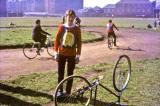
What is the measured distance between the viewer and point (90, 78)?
749 cm

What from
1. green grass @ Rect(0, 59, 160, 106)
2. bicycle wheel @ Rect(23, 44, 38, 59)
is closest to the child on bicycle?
green grass @ Rect(0, 59, 160, 106)

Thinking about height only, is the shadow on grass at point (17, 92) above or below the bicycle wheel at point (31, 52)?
below

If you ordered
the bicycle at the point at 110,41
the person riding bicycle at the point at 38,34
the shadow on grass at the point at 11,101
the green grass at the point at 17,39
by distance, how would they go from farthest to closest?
the bicycle at the point at 110,41
the green grass at the point at 17,39
the person riding bicycle at the point at 38,34
the shadow on grass at the point at 11,101

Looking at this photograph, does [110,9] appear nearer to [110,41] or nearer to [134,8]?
[134,8]

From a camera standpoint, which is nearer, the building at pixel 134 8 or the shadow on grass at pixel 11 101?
the shadow on grass at pixel 11 101

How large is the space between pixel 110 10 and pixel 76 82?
121m

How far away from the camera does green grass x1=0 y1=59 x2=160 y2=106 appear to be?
17.9ft

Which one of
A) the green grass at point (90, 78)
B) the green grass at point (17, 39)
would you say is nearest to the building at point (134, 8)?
the green grass at point (17, 39)

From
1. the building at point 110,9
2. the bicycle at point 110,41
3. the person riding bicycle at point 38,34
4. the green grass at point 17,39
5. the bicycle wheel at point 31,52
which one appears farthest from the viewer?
the building at point 110,9

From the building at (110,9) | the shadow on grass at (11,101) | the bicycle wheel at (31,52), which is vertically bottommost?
the shadow on grass at (11,101)

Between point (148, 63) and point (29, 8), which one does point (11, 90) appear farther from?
point (29, 8)

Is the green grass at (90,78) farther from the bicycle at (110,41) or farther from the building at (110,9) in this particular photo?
the building at (110,9)

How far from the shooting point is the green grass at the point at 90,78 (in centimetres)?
547

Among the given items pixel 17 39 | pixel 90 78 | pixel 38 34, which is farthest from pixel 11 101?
pixel 17 39
